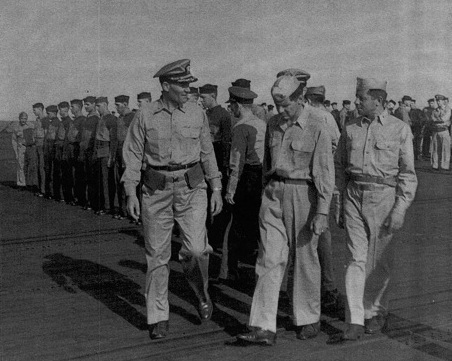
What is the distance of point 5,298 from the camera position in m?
6.38

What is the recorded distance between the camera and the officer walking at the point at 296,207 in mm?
4945

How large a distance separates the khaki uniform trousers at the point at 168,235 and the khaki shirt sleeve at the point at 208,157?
0.15 meters

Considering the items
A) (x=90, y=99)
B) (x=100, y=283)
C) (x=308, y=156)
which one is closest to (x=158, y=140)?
(x=308, y=156)

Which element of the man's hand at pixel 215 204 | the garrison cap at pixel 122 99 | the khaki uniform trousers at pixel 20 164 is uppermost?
the garrison cap at pixel 122 99

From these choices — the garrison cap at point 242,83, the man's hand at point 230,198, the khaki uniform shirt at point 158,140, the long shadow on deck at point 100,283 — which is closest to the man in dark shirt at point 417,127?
the garrison cap at point 242,83

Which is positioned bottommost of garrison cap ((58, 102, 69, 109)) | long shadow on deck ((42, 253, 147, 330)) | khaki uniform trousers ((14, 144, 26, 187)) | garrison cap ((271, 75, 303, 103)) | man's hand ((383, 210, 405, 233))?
long shadow on deck ((42, 253, 147, 330))

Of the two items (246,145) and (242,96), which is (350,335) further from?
(242,96)

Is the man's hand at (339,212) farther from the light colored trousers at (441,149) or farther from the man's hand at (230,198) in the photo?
the light colored trousers at (441,149)

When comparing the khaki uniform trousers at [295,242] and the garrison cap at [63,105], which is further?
the garrison cap at [63,105]

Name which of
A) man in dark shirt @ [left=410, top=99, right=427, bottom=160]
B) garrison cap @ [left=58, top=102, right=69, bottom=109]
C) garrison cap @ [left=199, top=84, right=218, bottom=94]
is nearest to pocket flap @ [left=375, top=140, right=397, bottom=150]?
garrison cap @ [left=199, top=84, right=218, bottom=94]

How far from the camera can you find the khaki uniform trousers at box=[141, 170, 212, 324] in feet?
16.9

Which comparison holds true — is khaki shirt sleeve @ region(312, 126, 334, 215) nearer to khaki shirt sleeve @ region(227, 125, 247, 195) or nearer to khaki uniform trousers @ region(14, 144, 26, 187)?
khaki shirt sleeve @ region(227, 125, 247, 195)

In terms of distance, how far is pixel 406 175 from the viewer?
17.0 ft

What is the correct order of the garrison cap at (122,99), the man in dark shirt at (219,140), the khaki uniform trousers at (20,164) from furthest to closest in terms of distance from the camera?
1. the khaki uniform trousers at (20,164)
2. the garrison cap at (122,99)
3. the man in dark shirt at (219,140)
